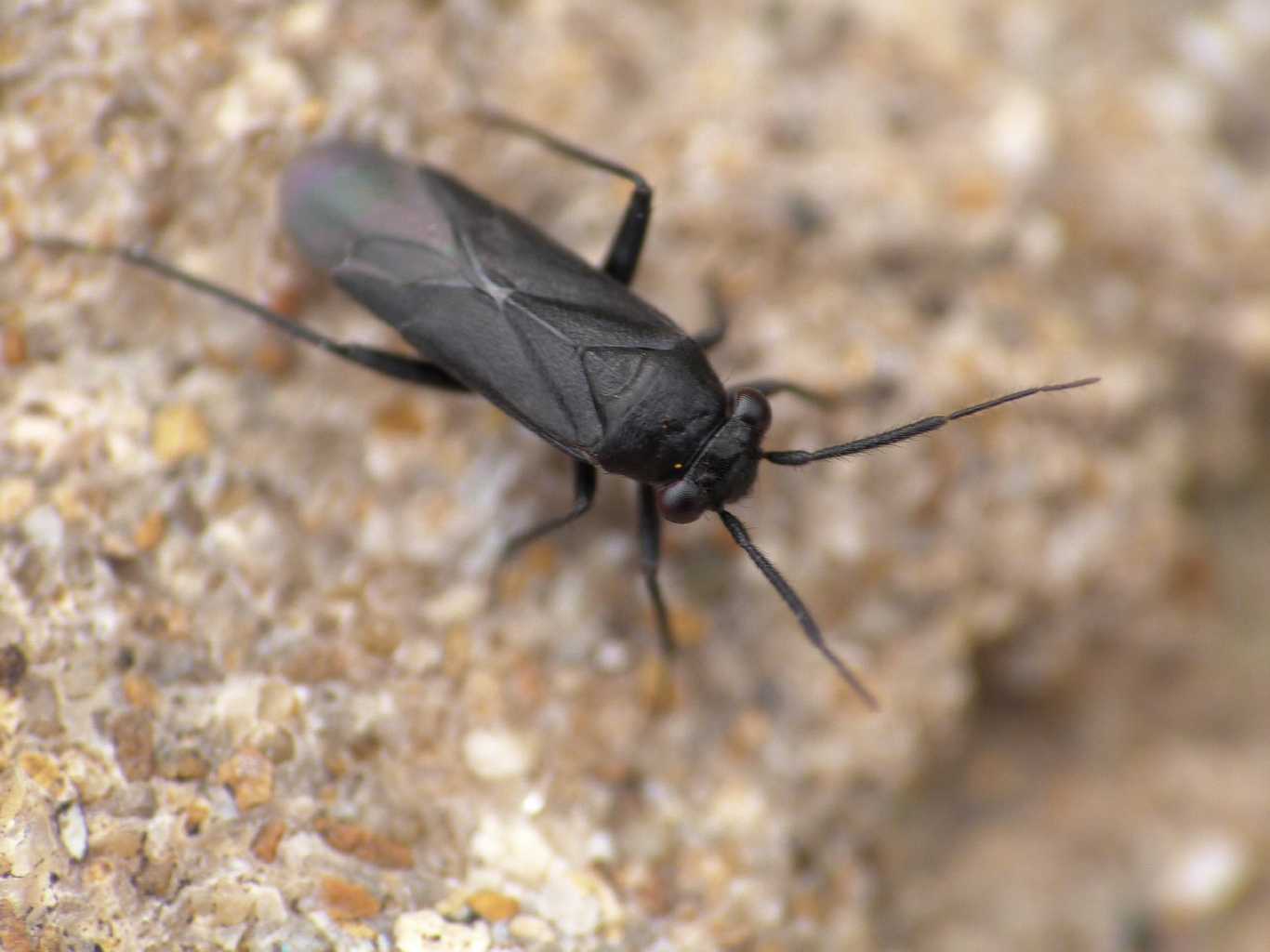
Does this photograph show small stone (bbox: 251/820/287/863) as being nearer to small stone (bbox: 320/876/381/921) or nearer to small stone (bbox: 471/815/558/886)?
small stone (bbox: 320/876/381/921)

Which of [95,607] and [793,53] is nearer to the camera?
[95,607]

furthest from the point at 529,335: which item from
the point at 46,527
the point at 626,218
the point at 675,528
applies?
the point at 46,527

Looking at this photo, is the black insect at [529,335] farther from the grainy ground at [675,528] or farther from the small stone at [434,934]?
the small stone at [434,934]

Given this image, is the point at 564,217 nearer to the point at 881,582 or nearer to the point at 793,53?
the point at 793,53

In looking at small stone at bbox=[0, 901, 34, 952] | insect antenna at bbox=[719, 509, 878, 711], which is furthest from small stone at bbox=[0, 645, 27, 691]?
insect antenna at bbox=[719, 509, 878, 711]

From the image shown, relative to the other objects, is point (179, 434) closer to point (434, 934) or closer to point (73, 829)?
point (73, 829)

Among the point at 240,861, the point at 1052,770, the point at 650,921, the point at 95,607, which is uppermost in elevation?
the point at 1052,770

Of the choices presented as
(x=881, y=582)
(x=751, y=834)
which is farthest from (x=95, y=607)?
(x=881, y=582)
